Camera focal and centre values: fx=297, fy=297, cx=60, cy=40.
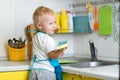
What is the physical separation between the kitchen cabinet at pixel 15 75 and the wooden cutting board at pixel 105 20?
0.76 meters

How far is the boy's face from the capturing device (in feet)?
6.89

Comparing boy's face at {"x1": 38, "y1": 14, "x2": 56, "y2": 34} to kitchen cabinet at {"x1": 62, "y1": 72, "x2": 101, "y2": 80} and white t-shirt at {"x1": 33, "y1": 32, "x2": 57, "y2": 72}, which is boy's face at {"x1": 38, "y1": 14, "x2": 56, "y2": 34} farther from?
kitchen cabinet at {"x1": 62, "y1": 72, "x2": 101, "y2": 80}

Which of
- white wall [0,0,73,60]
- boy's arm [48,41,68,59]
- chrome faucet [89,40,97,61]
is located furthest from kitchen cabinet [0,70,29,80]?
chrome faucet [89,40,97,61]

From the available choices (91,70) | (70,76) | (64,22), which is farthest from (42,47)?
(64,22)

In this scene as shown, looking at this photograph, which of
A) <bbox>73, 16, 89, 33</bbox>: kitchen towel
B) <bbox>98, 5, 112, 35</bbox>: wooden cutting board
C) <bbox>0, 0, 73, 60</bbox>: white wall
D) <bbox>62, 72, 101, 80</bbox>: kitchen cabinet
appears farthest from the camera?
<bbox>73, 16, 89, 33</bbox>: kitchen towel

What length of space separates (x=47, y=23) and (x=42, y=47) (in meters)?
0.17

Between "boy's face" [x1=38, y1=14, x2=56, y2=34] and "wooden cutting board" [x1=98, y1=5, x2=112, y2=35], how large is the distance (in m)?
0.55

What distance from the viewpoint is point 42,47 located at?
2080 mm

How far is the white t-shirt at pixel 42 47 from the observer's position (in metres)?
2.06

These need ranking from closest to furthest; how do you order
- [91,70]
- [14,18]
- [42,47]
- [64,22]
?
[91,70] < [42,47] < [14,18] < [64,22]

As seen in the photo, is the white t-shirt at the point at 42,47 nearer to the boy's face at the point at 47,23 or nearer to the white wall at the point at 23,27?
the boy's face at the point at 47,23

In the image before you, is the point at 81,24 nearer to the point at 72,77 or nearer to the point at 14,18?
the point at 14,18

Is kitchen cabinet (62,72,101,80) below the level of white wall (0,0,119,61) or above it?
below

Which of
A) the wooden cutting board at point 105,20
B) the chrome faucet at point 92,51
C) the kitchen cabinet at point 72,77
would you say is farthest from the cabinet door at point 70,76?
the wooden cutting board at point 105,20
